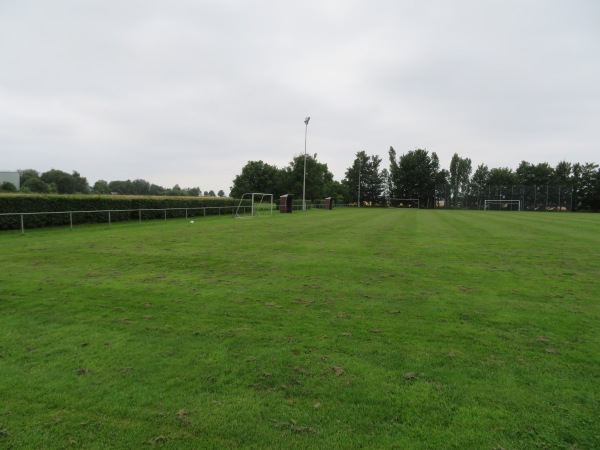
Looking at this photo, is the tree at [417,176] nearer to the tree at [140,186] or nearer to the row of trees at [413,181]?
the row of trees at [413,181]

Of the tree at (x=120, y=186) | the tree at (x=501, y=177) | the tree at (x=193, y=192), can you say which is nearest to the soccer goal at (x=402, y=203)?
the tree at (x=501, y=177)

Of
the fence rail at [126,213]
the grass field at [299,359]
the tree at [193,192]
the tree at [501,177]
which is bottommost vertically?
the grass field at [299,359]

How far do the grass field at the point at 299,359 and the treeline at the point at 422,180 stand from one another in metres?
49.6

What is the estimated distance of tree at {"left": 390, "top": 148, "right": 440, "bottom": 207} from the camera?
84.1 m

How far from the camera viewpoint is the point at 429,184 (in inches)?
3317

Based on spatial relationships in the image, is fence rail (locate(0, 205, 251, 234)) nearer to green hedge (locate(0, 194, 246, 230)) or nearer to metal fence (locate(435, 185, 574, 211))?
green hedge (locate(0, 194, 246, 230))

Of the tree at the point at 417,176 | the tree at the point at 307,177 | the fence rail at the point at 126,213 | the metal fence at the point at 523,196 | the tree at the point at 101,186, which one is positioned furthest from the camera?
the tree at the point at 101,186

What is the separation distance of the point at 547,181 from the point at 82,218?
289 feet

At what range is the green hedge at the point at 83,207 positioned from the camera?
16.1 meters

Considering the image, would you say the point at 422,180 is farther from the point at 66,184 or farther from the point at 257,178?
the point at 66,184

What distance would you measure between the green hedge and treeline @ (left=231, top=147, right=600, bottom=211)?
3066 centimetres

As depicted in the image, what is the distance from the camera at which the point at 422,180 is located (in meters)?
84.4

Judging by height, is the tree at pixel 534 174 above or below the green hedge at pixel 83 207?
above

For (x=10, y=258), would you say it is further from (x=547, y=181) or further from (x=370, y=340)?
(x=547, y=181)
